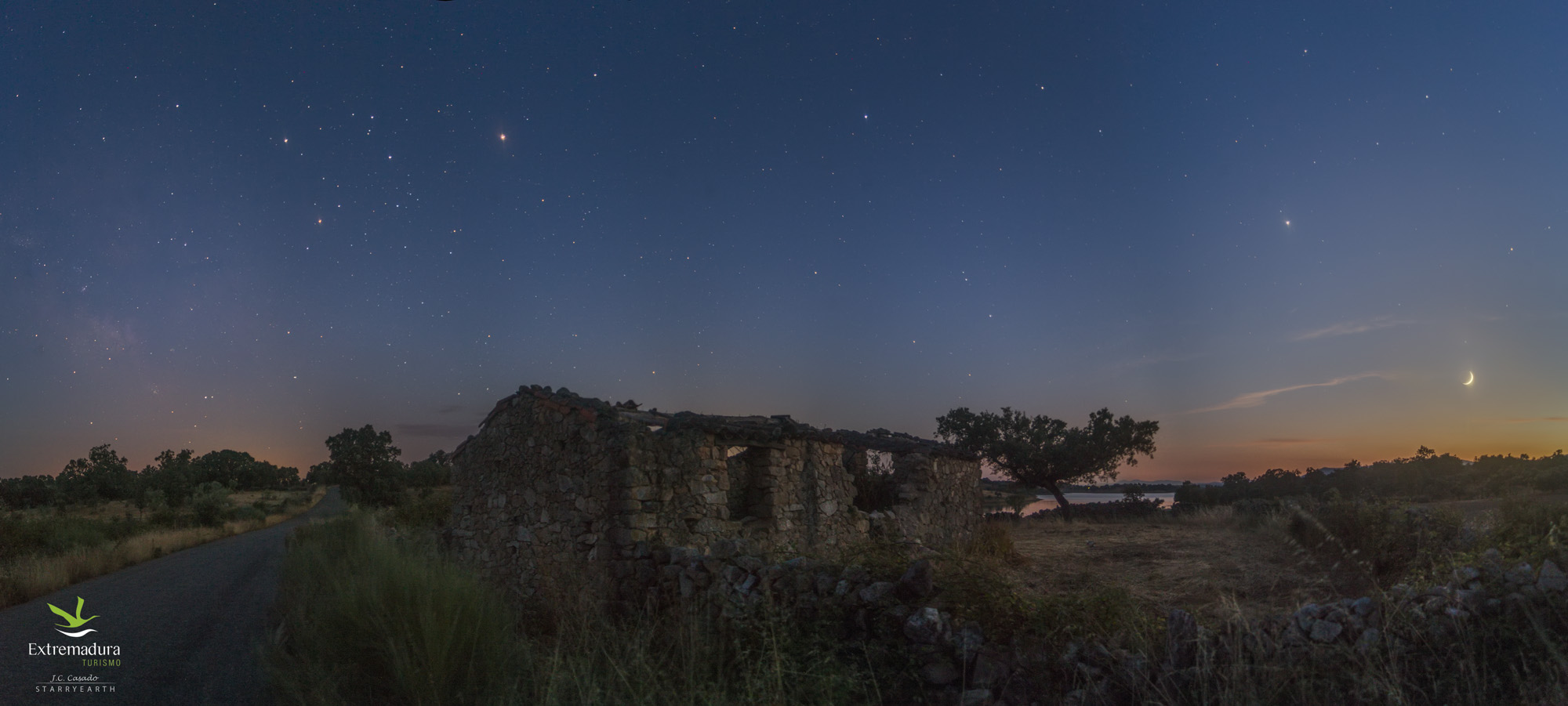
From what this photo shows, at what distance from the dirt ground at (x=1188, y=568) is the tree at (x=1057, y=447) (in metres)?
8.43

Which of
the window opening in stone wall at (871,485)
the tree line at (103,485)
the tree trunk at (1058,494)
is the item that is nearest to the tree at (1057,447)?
the tree trunk at (1058,494)

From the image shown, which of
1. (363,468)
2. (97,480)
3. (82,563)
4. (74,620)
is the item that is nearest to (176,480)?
(97,480)

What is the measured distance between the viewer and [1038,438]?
101 ft

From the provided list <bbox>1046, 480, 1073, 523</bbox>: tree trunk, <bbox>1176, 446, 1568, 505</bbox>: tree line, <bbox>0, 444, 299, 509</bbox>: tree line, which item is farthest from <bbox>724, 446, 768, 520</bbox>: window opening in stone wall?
<bbox>0, 444, 299, 509</bbox>: tree line

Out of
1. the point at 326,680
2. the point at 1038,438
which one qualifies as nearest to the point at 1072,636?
the point at 326,680

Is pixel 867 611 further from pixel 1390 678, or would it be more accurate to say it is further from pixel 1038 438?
pixel 1038 438

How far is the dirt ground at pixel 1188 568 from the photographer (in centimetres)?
823

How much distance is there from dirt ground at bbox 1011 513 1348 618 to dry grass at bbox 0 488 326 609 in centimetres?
1957

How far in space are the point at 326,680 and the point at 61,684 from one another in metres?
4.89

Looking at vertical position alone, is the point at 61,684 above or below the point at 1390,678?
below

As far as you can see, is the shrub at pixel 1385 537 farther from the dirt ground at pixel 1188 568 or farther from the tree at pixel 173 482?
the tree at pixel 173 482

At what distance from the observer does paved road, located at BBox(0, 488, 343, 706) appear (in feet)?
23.9

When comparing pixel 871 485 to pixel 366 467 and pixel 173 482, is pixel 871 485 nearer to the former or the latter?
pixel 366 467

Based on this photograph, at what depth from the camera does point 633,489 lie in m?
8.98
